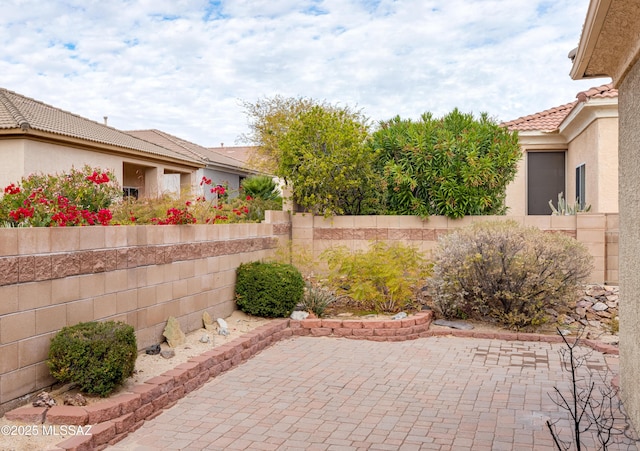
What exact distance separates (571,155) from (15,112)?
51.2 ft

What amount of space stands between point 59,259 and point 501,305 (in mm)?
7067

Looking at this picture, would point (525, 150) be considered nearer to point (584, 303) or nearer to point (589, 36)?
point (584, 303)

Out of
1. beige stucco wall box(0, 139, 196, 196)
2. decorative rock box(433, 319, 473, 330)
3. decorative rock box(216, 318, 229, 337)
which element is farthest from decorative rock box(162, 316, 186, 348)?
beige stucco wall box(0, 139, 196, 196)

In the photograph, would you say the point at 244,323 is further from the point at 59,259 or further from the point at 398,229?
the point at 398,229

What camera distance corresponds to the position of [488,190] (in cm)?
1352

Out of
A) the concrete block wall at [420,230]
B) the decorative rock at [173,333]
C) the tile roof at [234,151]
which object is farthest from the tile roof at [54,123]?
the tile roof at [234,151]

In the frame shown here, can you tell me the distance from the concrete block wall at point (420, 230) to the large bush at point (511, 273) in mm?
2616

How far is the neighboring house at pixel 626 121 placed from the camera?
4.60 m

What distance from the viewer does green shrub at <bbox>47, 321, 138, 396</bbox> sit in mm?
5473

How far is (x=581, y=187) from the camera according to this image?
15.9 m

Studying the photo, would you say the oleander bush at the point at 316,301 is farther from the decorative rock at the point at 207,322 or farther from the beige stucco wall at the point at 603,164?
the beige stucco wall at the point at 603,164

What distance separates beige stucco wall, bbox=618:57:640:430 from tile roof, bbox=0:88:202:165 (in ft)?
47.9

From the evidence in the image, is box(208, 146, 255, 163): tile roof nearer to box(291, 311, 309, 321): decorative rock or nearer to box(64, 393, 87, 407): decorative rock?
box(291, 311, 309, 321): decorative rock

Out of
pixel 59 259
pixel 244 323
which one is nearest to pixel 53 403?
pixel 59 259
